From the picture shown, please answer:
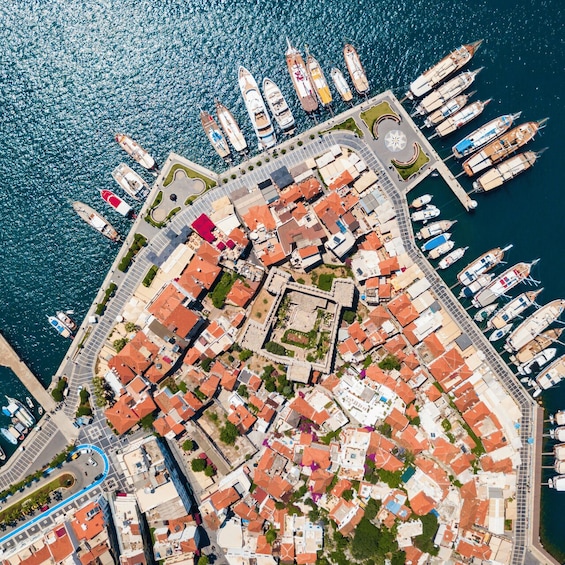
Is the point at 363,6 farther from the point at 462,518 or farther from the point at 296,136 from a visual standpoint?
the point at 462,518

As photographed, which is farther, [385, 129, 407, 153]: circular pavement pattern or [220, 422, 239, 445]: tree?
[385, 129, 407, 153]: circular pavement pattern

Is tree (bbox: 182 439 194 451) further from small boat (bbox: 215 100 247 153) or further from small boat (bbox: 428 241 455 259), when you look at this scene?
small boat (bbox: 428 241 455 259)

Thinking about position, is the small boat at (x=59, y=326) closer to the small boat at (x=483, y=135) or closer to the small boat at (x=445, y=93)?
the small boat at (x=445, y=93)

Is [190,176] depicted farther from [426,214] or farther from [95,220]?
[426,214]

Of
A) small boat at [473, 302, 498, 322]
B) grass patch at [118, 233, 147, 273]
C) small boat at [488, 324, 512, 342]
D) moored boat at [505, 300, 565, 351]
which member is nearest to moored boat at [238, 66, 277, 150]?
grass patch at [118, 233, 147, 273]

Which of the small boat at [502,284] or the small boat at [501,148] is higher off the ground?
the small boat at [501,148]

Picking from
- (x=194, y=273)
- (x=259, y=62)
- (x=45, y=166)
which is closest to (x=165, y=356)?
(x=194, y=273)

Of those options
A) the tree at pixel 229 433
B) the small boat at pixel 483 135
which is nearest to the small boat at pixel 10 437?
the tree at pixel 229 433
